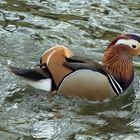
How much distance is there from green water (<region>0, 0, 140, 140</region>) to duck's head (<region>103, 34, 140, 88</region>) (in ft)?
0.71

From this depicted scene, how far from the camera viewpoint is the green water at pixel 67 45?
561cm

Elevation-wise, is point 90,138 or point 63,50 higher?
point 63,50

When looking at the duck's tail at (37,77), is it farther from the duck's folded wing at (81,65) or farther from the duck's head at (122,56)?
the duck's head at (122,56)

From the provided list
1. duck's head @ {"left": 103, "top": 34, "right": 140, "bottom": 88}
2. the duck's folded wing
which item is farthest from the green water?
the duck's folded wing

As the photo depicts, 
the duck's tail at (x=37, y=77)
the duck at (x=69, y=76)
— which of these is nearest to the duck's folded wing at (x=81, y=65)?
the duck at (x=69, y=76)

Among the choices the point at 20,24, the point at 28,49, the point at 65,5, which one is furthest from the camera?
the point at 65,5

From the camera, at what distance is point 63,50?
20.3ft

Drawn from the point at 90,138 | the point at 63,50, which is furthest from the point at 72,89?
the point at 90,138

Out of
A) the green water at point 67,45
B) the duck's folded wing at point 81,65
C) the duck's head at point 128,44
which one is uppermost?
the duck's head at point 128,44

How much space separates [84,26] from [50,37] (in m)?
0.69

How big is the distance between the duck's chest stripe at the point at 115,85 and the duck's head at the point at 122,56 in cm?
11

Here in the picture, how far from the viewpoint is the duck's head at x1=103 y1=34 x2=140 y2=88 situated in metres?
6.51

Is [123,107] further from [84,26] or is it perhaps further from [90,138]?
[84,26]

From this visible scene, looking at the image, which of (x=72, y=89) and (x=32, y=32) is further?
(x=32, y=32)
